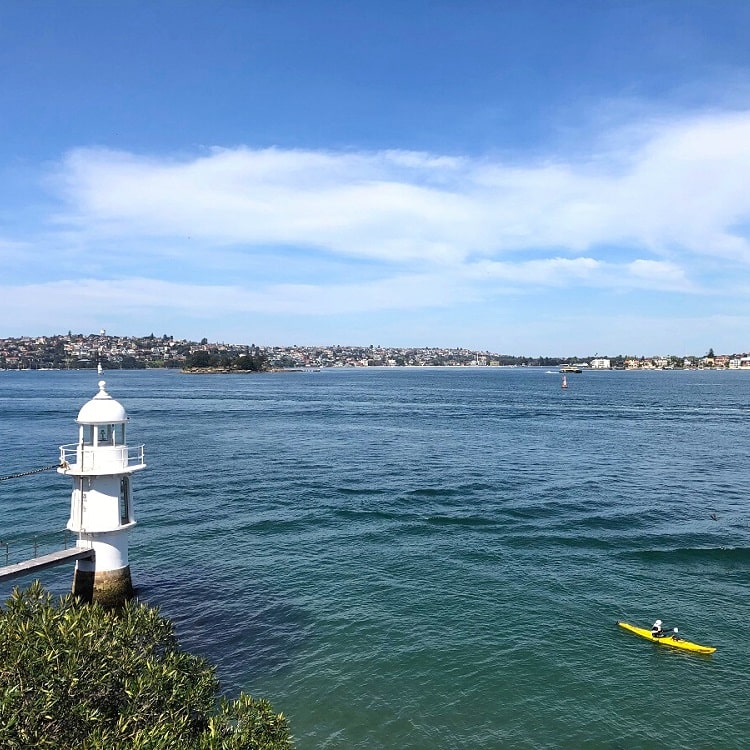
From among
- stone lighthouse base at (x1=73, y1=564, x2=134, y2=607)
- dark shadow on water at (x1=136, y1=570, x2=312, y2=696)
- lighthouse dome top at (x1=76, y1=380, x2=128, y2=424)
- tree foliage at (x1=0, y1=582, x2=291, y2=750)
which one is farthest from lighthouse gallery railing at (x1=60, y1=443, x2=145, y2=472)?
tree foliage at (x1=0, y1=582, x2=291, y2=750)

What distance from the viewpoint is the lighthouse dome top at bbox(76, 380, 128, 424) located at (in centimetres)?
2250

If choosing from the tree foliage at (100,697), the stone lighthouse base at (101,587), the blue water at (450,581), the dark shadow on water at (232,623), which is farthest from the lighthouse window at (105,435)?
the tree foliage at (100,697)

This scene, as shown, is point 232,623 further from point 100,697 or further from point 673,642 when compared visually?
point 673,642

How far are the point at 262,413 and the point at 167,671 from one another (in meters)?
99.8

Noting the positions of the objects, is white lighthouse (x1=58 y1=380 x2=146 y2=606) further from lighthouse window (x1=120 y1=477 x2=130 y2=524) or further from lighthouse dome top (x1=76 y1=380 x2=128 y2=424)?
lighthouse window (x1=120 y1=477 x2=130 y2=524)

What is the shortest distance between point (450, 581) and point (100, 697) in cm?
2098

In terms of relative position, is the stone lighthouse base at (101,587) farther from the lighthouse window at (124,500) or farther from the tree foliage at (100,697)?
the tree foliage at (100,697)

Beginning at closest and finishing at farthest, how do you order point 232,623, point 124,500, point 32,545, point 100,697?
point 100,697 → point 124,500 → point 232,623 → point 32,545

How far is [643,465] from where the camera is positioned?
60875 millimetres

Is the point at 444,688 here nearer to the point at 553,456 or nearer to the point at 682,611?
the point at 682,611

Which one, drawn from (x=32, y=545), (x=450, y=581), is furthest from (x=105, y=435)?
(x=450, y=581)

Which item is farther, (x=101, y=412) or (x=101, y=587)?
(x=101, y=412)

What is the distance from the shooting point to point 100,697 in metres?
11.7

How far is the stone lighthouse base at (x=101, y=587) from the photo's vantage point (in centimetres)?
2253
